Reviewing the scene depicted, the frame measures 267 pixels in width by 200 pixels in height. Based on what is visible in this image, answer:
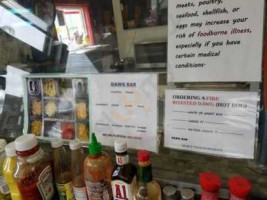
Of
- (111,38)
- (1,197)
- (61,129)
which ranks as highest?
(111,38)

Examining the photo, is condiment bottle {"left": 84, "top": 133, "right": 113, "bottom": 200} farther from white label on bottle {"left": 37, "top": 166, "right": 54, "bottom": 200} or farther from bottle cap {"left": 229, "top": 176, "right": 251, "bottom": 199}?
bottle cap {"left": 229, "top": 176, "right": 251, "bottom": 199}

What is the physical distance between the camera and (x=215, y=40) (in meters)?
0.54

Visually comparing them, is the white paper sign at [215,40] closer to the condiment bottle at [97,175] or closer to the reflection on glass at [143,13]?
the reflection on glass at [143,13]

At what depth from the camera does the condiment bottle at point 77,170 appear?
647 millimetres

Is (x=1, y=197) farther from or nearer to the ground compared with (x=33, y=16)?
nearer to the ground

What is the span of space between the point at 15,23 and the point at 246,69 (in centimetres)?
67

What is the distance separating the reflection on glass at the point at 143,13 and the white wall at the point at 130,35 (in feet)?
0.03

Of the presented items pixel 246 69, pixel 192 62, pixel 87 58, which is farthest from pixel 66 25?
pixel 246 69

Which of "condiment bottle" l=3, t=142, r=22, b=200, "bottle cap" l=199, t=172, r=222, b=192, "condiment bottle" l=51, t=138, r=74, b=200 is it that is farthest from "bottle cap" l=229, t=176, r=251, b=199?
"condiment bottle" l=3, t=142, r=22, b=200

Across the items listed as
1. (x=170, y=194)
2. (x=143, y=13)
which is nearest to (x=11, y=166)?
(x=170, y=194)

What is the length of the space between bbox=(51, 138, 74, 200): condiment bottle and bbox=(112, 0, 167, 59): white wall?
0.99 ft

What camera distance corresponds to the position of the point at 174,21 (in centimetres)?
57

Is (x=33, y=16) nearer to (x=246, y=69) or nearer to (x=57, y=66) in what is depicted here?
(x=57, y=66)

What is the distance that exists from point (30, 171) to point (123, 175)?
245mm
